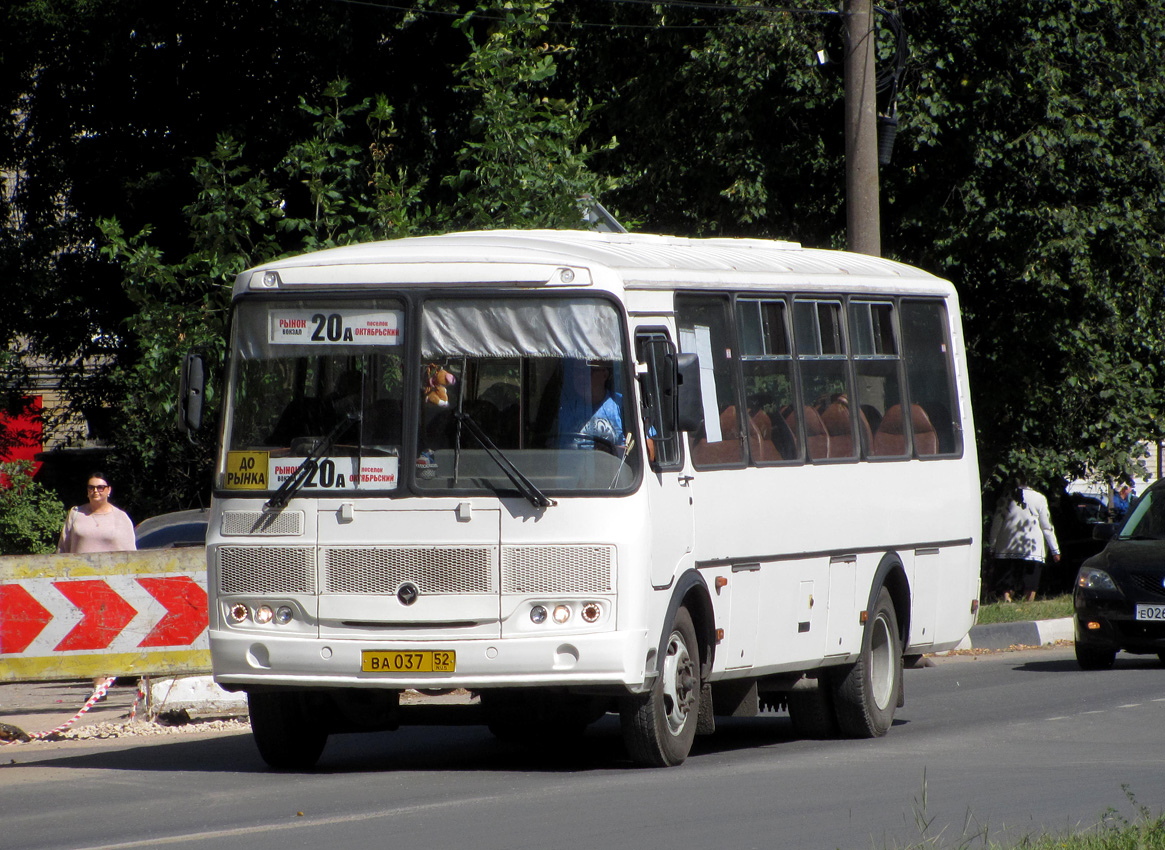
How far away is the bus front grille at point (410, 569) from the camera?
9.55 meters

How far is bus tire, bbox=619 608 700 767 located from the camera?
9.75 m

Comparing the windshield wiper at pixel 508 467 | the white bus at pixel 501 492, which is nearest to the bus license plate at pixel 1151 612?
the white bus at pixel 501 492

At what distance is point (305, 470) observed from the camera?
32.3 ft

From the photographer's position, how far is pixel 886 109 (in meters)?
21.5

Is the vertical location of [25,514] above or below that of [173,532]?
above

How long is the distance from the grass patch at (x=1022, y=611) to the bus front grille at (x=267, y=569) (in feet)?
39.2

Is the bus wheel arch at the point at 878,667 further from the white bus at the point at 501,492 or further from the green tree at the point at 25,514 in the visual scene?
the green tree at the point at 25,514

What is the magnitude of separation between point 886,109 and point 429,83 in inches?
267

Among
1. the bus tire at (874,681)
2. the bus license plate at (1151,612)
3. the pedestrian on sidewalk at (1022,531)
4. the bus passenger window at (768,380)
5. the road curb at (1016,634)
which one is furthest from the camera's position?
the pedestrian on sidewalk at (1022,531)

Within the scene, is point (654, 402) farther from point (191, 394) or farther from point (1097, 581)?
point (1097, 581)

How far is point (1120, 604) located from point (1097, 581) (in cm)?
34

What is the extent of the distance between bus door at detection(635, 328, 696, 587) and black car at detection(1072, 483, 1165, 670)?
7442mm

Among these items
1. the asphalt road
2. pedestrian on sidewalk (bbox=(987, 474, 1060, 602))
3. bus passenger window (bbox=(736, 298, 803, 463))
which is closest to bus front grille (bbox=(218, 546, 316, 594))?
the asphalt road

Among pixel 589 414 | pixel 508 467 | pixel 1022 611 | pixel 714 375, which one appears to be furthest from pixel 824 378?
pixel 1022 611
